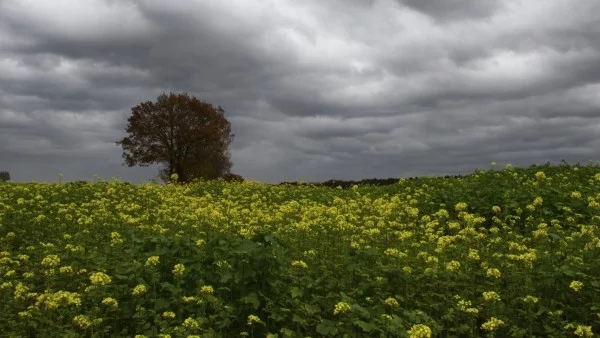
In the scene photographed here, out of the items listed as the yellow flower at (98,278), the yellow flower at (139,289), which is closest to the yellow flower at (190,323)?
the yellow flower at (139,289)

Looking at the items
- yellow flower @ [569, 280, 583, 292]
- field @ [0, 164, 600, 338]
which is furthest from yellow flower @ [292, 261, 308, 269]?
yellow flower @ [569, 280, 583, 292]

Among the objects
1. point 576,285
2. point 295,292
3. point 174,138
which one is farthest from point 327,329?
point 174,138

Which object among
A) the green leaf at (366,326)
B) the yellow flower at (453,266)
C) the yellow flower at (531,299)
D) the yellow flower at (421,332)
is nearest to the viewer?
the yellow flower at (421,332)

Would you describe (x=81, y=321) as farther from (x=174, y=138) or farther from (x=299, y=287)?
(x=174, y=138)

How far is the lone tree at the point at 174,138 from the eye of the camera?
46375mm

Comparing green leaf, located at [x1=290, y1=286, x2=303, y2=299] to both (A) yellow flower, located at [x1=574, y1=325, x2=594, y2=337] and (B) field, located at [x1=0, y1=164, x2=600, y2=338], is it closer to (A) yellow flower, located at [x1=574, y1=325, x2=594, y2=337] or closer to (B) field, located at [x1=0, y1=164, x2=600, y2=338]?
(B) field, located at [x1=0, y1=164, x2=600, y2=338]

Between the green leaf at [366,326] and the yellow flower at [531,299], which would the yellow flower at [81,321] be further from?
the yellow flower at [531,299]

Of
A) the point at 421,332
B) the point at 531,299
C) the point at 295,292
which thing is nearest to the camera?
the point at 421,332

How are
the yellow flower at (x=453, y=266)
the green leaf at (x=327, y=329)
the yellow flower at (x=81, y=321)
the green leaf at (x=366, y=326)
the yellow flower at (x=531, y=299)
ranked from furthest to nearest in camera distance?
1. the yellow flower at (x=453, y=266)
2. the yellow flower at (x=531, y=299)
3. the yellow flower at (x=81, y=321)
4. the green leaf at (x=327, y=329)
5. the green leaf at (x=366, y=326)

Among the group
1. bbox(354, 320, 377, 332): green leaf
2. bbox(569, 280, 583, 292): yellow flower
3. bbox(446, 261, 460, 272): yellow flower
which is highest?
bbox(446, 261, 460, 272): yellow flower

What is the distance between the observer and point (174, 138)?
4672 centimetres

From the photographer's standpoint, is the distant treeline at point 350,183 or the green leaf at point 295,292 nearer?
the green leaf at point 295,292

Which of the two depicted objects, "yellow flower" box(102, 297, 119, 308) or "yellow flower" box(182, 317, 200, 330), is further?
"yellow flower" box(102, 297, 119, 308)

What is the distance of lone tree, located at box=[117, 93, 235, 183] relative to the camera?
4638 cm
